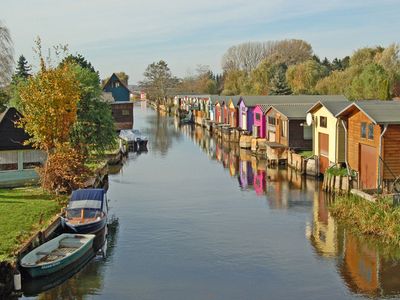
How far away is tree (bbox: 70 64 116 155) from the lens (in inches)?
1773

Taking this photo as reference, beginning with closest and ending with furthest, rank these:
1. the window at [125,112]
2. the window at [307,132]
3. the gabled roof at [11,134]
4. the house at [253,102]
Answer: the gabled roof at [11,134], the window at [307,132], the house at [253,102], the window at [125,112]

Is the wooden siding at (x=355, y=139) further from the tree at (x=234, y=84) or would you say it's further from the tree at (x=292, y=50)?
the tree at (x=292, y=50)

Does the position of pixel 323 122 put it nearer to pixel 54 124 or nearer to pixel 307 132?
pixel 307 132

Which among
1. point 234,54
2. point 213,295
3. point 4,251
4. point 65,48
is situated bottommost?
point 213,295

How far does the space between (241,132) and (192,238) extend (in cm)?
4434

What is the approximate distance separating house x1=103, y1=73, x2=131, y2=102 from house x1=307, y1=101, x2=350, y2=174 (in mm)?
52069

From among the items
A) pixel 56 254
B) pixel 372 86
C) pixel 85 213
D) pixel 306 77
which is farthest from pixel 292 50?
pixel 56 254

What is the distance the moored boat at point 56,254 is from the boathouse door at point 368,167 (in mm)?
16846

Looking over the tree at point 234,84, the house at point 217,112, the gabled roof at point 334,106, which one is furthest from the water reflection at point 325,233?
the tree at point 234,84

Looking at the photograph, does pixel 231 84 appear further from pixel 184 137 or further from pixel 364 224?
pixel 364 224

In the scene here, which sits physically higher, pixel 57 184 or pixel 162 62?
pixel 162 62

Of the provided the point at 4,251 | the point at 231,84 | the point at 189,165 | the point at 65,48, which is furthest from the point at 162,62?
the point at 4,251

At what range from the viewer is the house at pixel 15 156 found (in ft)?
119

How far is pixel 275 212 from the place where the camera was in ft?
107
